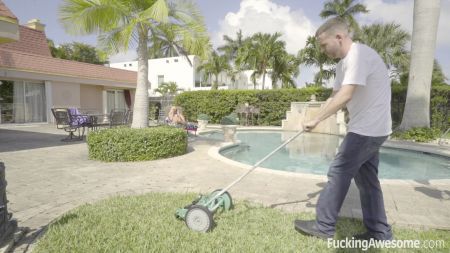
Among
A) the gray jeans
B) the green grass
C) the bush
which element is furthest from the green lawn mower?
the bush

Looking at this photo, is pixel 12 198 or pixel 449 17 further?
pixel 449 17

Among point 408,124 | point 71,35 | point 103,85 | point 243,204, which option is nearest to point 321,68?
point 408,124

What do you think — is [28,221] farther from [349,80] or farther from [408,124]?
[408,124]

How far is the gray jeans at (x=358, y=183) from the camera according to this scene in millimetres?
2436

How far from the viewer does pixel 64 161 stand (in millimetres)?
6402

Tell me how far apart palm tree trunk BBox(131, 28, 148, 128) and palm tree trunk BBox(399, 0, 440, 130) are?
979 cm

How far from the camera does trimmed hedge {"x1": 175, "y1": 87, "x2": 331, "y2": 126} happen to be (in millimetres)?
17312

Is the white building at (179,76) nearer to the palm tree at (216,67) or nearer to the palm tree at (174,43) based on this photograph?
the palm tree at (216,67)

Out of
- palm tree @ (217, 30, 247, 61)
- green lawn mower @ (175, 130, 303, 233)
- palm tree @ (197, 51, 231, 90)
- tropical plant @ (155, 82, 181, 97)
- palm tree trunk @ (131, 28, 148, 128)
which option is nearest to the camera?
green lawn mower @ (175, 130, 303, 233)

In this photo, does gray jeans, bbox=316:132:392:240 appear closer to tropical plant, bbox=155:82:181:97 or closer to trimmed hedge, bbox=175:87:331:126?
trimmed hedge, bbox=175:87:331:126

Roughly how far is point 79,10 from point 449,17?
15393mm

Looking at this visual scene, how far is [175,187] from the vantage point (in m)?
4.38

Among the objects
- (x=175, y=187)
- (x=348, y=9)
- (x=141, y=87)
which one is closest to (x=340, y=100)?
(x=175, y=187)

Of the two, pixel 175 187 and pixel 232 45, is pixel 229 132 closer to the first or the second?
pixel 175 187
